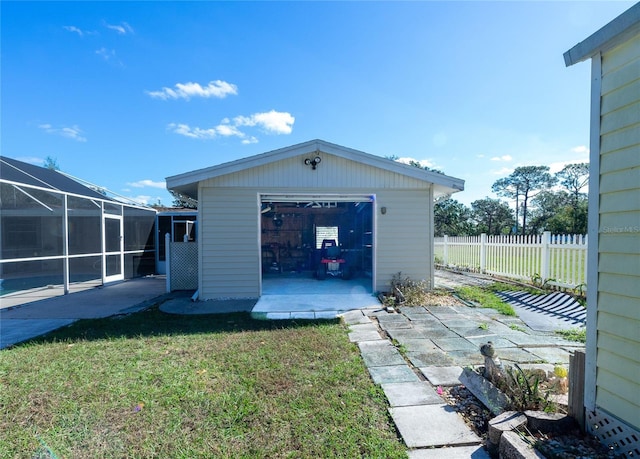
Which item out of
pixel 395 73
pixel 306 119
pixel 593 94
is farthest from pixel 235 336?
pixel 306 119

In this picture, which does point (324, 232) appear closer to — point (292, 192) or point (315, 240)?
point (315, 240)

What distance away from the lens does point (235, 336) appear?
4.01 meters

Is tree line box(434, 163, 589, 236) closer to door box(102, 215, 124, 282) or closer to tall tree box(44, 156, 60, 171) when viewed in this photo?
door box(102, 215, 124, 282)

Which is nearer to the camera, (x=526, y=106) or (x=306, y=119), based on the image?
(x=526, y=106)

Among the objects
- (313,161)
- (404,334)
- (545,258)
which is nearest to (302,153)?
(313,161)

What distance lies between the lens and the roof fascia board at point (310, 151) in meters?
5.97

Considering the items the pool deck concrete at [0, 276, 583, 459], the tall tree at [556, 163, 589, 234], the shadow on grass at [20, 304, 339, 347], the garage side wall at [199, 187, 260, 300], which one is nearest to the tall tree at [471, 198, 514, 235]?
the tall tree at [556, 163, 589, 234]

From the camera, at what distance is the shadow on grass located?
13.7 feet

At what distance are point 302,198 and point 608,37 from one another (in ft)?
18.4

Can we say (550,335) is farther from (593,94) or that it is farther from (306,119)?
(306,119)

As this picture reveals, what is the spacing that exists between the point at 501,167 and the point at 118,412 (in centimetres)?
5151

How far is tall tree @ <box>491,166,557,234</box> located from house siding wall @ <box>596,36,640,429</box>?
44.7m

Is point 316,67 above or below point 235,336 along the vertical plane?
above

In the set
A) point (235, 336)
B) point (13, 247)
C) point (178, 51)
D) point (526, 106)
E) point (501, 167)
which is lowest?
point (235, 336)
